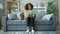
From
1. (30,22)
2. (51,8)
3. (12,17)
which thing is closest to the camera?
(30,22)

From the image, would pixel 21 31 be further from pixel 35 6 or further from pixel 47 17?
pixel 35 6

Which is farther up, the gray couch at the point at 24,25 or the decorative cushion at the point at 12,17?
the decorative cushion at the point at 12,17

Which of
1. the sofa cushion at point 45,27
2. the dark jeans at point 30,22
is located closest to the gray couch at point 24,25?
the sofa cushion at point 45,27

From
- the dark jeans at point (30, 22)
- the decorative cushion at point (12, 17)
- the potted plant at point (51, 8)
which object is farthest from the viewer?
the potted plant at point (51, 8)

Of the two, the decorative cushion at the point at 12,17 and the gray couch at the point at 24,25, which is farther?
the decorative cushion at the point at 12,17

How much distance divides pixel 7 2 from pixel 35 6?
1.61 m

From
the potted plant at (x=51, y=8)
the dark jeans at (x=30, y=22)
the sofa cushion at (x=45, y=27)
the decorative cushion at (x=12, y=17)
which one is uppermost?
the potted plant at (x=51, y=8)

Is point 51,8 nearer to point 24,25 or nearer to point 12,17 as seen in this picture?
point 24,25

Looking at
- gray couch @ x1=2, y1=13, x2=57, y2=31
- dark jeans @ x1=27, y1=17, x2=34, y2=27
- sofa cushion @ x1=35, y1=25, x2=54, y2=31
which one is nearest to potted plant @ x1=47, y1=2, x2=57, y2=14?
gray couch @ x1=2, y1=13, x2=57, y2=31

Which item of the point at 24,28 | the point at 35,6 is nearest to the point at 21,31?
the point at 24,28

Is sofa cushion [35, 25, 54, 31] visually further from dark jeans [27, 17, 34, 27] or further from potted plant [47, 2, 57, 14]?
potted plant [47, 2, 57, 14]

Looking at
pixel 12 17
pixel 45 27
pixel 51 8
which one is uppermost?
pixel 51 8

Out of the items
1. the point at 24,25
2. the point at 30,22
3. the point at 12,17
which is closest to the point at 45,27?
the point at 30,22

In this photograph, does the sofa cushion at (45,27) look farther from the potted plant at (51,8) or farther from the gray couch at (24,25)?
the potted plant at (51,8)
